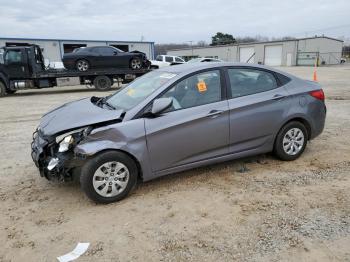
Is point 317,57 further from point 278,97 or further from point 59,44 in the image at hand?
point 278,97

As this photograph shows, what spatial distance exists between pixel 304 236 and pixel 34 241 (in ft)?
8.64

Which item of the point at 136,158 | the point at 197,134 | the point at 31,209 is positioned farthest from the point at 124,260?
the point at 197,134

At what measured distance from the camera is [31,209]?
3855 millimetres

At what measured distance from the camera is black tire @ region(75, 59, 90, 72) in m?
17.0

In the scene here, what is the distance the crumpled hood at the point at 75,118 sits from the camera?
3.90 metres

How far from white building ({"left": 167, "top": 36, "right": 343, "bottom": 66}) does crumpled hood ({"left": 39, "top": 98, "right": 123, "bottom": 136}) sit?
1974 inches

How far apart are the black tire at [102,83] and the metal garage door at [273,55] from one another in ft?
145

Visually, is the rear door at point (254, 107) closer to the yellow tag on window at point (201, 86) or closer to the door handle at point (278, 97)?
the door handle at point (278, 97)

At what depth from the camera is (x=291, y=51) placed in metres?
53.3

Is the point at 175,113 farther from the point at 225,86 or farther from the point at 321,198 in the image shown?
the point at 321,198

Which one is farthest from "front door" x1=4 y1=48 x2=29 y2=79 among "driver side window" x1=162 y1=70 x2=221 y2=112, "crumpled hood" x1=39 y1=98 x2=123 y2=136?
"driver side window" x1=162 y1=70 x2=221 y2=112

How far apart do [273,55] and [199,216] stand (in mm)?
57032

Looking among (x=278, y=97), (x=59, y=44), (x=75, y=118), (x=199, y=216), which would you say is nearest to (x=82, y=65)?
(x=75, y=118)

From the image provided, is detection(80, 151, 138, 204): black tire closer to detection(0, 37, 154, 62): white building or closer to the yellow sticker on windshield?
the yellow sticker on windshield
